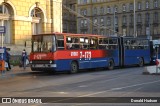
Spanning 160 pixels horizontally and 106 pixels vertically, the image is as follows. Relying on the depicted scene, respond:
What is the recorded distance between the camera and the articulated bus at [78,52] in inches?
1095

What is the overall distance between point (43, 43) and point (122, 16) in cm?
10286

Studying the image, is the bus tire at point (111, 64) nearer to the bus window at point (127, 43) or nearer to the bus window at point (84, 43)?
the bus window at point (127, 43)

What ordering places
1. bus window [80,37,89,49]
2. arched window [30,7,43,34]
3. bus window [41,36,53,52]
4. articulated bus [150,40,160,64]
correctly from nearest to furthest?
1. bus window [41,36,53,52]
2. bus window [80,37,89,49]
3. arched window [30,7,43,34]
4. articulated bus [150,40,160,64]

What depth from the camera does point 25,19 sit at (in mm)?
37438

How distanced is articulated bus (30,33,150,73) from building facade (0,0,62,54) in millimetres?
7558

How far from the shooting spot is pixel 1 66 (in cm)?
2767

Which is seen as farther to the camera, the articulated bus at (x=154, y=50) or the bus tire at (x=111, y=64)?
the articulated bus at (x=154, y=50)

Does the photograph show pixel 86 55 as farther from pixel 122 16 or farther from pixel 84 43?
pixel 122 16

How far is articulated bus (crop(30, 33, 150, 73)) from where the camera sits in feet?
91.2

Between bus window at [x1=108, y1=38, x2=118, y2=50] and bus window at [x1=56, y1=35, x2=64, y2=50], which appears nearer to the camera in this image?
bus window at [x1=56, y1=35, x2=64, y2=50]

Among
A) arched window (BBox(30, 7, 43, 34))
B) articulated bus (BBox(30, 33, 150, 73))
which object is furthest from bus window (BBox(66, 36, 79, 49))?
arched window (BBox(30, 7, 43, 34))

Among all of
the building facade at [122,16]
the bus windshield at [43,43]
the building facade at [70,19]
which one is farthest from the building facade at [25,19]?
the building facade at [70,19]

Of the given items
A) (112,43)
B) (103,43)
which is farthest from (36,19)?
(103,43)

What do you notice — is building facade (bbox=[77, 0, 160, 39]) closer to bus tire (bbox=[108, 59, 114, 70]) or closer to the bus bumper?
bus tire (bbox=[108, 59, 114, 70])
